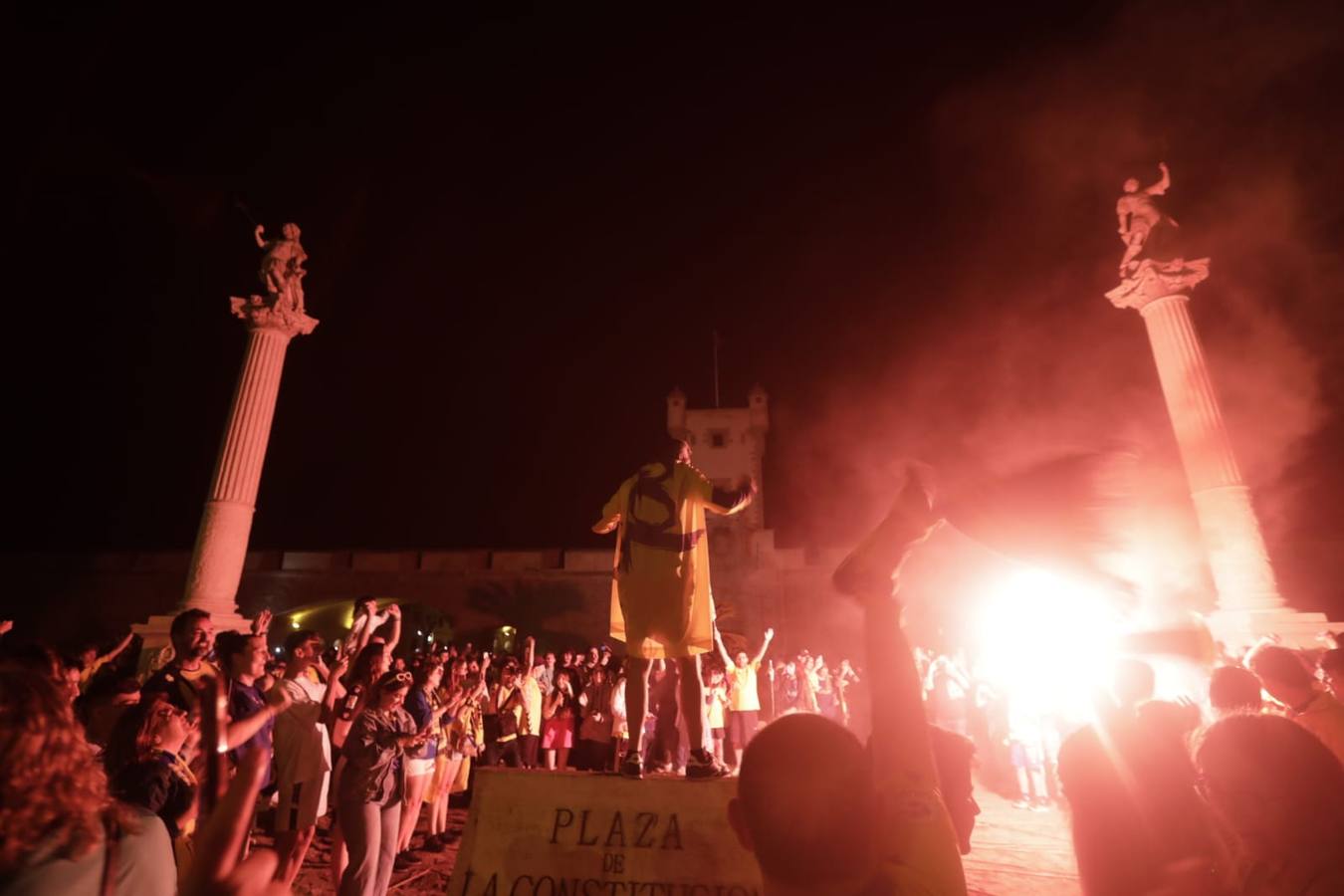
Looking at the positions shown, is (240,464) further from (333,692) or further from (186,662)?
(186,662)

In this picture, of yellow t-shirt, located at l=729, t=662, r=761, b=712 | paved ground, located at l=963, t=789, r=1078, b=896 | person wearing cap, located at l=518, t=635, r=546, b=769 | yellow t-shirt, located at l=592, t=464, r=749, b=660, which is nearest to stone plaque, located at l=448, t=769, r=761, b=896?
yellow t-shirt, located at l=592, t=464, r=749, b=660

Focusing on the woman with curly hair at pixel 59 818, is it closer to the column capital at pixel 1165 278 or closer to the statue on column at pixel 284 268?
the statue on column at pixel 284 268

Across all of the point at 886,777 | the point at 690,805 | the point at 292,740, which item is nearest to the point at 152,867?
the point at 886,777

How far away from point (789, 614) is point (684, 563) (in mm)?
26903

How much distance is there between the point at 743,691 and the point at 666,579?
8.56 meters

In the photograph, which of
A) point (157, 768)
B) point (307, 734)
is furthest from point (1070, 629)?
Result: point (307, 734)

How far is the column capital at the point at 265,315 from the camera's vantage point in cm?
1284

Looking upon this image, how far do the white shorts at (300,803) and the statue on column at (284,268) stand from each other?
1129cm

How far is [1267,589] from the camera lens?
11.3 m

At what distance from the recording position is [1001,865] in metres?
6.79

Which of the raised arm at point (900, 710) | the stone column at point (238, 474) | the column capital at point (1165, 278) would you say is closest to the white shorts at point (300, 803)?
the raised arm at point (900, 710)

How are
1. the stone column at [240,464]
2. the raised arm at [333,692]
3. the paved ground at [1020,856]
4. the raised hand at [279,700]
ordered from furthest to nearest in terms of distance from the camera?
the stone column at [240,464], the paved ground at [1020,856], the raised arm at [333,692], the raised hand at [279,700]

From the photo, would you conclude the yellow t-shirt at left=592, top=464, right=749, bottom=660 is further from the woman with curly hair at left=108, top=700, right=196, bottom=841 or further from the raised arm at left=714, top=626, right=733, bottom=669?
the woman with curly hair at left=108, top=700, right=196, bottom=841

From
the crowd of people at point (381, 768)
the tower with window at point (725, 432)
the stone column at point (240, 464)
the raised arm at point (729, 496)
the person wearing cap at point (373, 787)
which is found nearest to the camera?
the crowd of people at point (381, 768)
